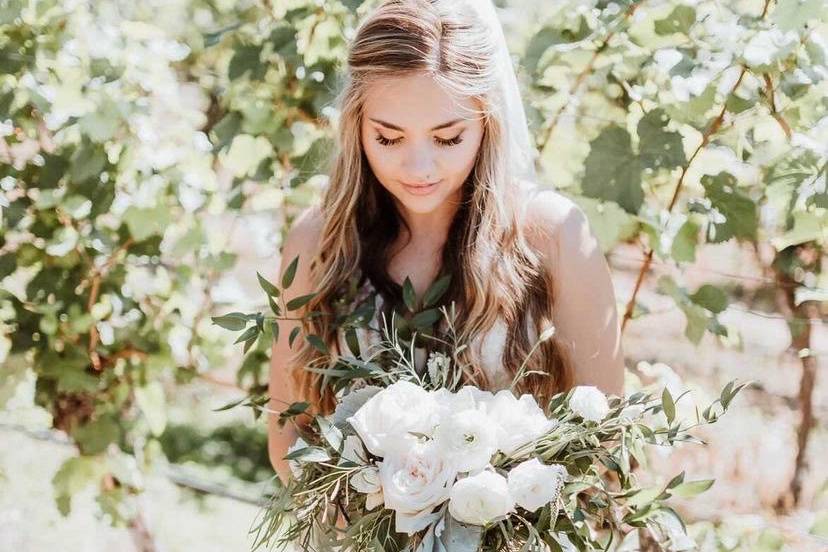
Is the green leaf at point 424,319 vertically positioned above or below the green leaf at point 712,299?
above

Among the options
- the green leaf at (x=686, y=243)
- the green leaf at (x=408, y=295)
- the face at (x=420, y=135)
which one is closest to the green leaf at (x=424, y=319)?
the green leaf at (x=408, y=295)

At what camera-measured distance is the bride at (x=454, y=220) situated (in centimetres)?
177

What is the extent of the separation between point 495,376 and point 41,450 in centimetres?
278

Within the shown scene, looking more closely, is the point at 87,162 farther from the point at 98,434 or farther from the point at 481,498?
the point at 481,498

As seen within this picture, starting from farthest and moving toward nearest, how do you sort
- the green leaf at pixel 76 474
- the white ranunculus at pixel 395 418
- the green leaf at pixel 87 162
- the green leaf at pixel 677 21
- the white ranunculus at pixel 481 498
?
the green leaf at pixel 76 474, the green leaf at pixel 87 162, the green leaf at pixel 677 21, the white ranunculus at pixel 395 418, the white ranunculus at pixel 481 498

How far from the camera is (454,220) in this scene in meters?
2.05

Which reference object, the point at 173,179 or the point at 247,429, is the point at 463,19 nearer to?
the point at 173,179

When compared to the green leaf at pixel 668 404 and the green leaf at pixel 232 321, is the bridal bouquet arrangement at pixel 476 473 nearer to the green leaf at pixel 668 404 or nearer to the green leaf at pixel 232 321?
the green leaf at pixel 668 404

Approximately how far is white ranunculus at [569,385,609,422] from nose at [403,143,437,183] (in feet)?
1.61

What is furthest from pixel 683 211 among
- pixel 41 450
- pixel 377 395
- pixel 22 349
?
pixel 41 450

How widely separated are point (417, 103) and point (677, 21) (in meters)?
0.61

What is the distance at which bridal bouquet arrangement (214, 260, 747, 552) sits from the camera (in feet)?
4.65

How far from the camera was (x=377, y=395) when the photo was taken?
1.52 m

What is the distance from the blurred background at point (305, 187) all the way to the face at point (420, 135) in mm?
388
